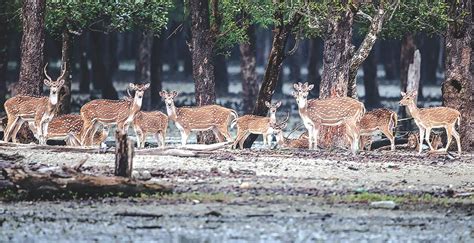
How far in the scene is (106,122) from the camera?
26.7 meters

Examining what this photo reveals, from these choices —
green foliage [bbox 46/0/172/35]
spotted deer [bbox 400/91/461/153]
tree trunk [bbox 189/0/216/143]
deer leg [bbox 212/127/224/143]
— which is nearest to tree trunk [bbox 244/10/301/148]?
tree trunk [bbox 189/0/216/143]

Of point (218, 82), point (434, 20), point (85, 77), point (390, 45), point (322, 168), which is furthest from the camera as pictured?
point (390, 45)

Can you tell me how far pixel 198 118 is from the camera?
27.0 meters

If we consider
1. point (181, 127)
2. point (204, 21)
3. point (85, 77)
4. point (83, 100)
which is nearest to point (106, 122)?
point (181, 127)

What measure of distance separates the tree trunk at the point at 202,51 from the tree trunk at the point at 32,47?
11.7 feet

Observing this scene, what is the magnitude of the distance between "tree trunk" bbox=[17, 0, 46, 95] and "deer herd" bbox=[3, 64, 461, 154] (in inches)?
30.2

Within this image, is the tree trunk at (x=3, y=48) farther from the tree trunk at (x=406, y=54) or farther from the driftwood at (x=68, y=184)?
the driftwood at (x=68, y=184)

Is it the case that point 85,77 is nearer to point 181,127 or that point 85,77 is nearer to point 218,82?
point 218,82

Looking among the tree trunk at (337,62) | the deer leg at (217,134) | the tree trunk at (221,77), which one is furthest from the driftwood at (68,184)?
the tree trunk at (221,77)

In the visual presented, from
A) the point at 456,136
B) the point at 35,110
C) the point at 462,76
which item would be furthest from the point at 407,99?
the point at 35,110

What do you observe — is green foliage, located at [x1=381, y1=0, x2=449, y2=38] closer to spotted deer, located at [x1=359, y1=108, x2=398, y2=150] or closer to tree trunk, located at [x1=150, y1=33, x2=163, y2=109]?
spotted deer, located at [x1=359, y1=108, x2=398, y2=150]

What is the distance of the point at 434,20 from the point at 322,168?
846 centimetres

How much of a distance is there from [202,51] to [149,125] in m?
3.70

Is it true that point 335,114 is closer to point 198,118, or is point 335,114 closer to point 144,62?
point 198,118
